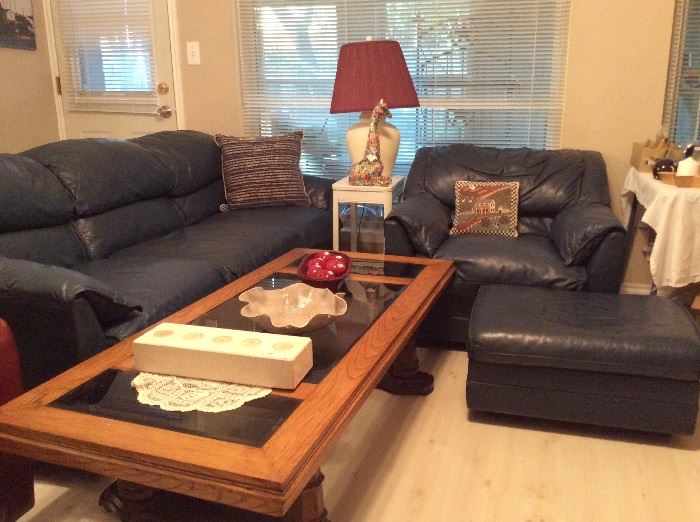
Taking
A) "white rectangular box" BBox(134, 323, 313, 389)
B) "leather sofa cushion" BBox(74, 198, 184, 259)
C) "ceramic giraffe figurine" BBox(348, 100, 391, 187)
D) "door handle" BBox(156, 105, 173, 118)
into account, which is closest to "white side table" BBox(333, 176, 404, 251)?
"ceramic giraffe figurine" BBox(348, 100, 391, 187)

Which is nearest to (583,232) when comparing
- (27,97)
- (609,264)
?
(609,264)

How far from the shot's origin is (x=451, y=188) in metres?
3.30

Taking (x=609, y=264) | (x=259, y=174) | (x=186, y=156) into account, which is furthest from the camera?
(x=259, y=174)

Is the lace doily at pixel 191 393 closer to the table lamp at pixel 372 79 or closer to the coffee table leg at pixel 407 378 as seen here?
the coffee table leg at pixel 407 378

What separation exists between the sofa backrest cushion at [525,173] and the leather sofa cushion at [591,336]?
3.12ft

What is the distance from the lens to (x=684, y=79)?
3328mm

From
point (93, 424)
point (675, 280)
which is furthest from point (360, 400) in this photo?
point (675, 280)

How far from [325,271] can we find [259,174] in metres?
1.51

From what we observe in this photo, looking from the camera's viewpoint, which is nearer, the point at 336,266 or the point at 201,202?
the point at 336,266

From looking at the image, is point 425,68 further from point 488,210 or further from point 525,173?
point 488,210

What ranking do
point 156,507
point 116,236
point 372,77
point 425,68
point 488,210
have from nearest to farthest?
point 156,507, point 116,236, point 488,210, point 372,77, point 425,68

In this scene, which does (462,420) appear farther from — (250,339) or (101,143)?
(101,143)

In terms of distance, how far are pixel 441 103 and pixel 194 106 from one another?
157 centimetres

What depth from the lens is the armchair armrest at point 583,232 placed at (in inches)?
103
